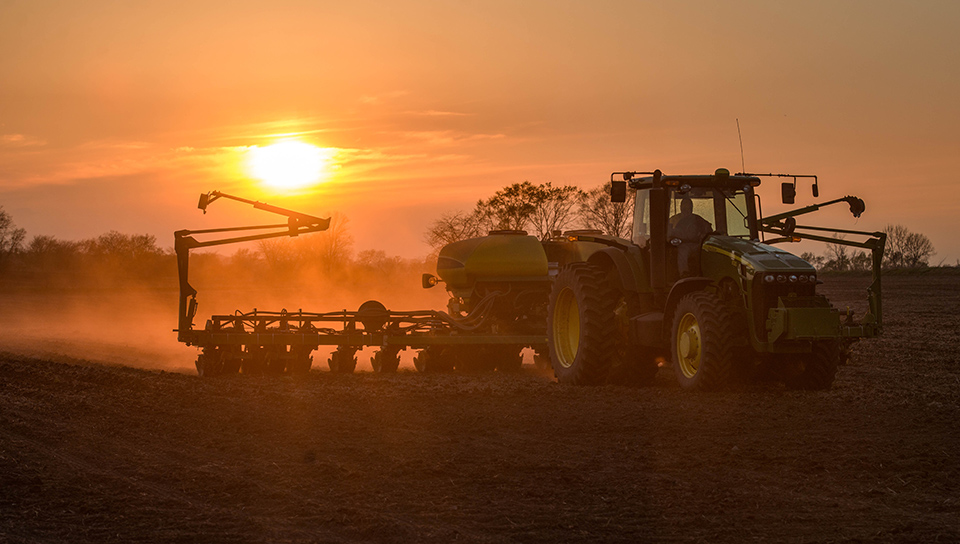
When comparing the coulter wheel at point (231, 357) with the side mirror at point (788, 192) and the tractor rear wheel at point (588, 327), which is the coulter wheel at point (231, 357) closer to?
the tractor rear wheel at point (588, 327)

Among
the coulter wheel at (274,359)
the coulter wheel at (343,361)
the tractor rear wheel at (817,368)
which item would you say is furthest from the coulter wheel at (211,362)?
the tractor rear wheel at (817,368)

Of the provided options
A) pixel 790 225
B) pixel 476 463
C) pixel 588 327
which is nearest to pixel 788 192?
pixel 790 225

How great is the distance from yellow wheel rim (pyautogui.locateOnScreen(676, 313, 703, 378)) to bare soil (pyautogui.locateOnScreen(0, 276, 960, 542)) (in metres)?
0.47

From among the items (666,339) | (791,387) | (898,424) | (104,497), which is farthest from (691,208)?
(104,497)

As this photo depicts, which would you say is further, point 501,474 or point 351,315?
point 351,315

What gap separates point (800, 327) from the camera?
1035cm

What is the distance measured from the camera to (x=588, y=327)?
1230 centimetres

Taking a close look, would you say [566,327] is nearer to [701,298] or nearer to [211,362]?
[701,298]

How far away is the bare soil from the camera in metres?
5.84

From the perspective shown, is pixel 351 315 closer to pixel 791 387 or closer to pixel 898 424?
pixel 791 387

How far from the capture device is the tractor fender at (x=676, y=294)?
37.6 feet

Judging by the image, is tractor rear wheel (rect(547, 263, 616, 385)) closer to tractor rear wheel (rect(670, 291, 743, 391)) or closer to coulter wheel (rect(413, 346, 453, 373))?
tractor rear wheel (rect(670, 291, 743, 391))

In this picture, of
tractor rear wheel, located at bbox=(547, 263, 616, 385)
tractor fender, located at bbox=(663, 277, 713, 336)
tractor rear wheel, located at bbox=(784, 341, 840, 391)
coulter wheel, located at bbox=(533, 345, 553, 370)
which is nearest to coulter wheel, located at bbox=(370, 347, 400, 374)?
coulter wheel, located at bbox=(533, 345, 553, 370)

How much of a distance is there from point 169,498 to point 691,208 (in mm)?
7636
